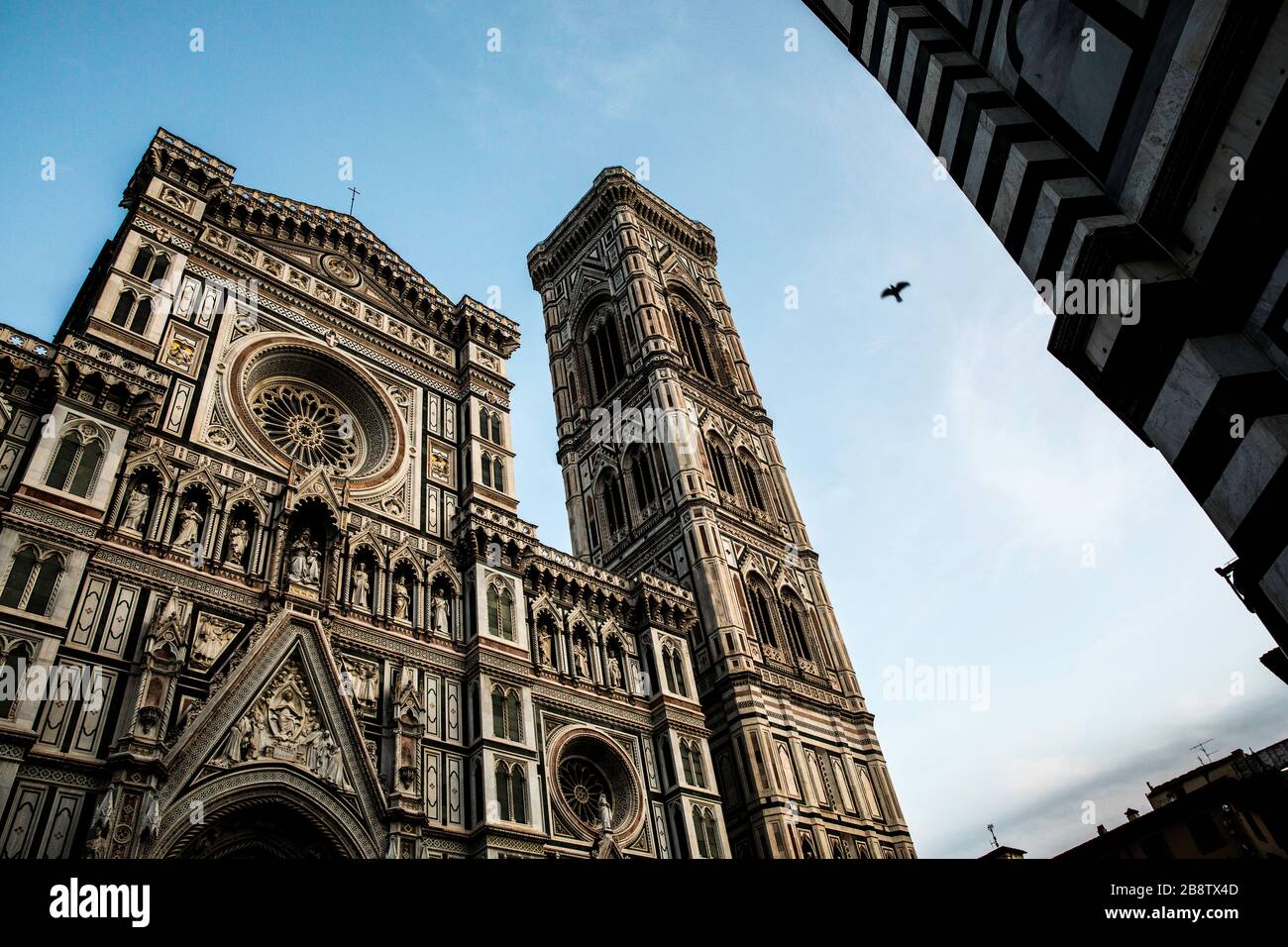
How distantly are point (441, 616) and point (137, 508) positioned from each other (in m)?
6.62

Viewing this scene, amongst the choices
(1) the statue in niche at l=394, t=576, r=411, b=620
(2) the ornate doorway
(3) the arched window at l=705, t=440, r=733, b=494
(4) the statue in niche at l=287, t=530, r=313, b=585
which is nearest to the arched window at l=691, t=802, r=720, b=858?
(1) the statue in niche at l=394, t=576, r=411, b=620

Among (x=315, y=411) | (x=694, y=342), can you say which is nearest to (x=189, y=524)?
(x=315, y=411)

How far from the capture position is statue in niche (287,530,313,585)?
56.3ft

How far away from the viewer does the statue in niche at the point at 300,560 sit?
56.3 feet

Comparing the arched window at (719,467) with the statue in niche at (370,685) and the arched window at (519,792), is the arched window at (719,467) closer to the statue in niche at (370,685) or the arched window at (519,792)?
the arched window at (519,792)

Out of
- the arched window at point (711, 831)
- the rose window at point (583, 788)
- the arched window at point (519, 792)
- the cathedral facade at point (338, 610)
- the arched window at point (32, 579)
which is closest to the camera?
the arched window at point (32, 579)

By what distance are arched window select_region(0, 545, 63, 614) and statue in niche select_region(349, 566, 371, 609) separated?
18.1 ft

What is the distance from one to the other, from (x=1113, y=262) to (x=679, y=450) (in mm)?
26835

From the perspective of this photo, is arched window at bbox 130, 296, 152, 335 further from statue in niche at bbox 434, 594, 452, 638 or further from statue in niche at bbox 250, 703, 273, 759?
statue in niche at bbox 250, 703, 273, 759

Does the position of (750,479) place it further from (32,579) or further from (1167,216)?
(1167,216)

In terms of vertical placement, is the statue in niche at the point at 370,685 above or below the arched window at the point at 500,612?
below

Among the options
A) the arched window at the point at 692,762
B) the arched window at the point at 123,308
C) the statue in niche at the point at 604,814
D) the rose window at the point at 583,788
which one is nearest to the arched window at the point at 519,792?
the rose window at the point at 583,788

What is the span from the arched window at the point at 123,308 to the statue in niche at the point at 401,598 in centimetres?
810

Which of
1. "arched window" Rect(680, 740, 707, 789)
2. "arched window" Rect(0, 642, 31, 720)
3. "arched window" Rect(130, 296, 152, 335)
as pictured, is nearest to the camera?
"arched window" Rect(0, 642, 31, 720)
